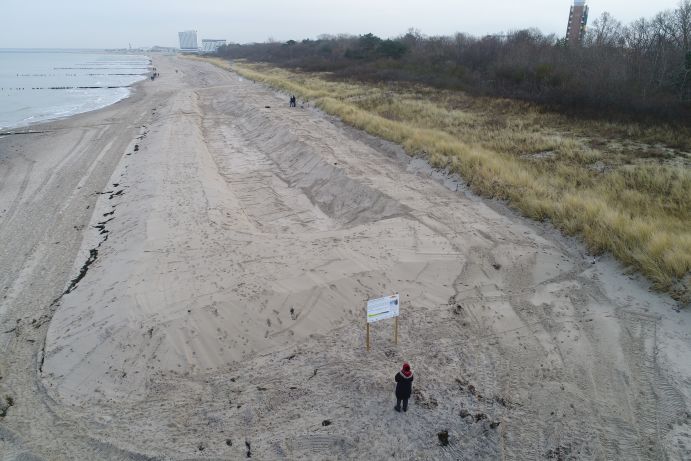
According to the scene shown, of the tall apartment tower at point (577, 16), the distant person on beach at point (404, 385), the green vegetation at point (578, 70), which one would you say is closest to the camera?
the distant person on beach at point (404, 385)

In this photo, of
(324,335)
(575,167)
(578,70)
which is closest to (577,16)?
(578,70)

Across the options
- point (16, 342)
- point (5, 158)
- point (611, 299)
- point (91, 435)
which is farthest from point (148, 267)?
point (5, 158)

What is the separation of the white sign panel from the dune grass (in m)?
5.11

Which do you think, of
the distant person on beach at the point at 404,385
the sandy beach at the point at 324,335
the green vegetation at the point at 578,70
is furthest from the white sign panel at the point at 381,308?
the green vegetation at the point at 578,70

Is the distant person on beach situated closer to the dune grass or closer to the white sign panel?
the white sign panel

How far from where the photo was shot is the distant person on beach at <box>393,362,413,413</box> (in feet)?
17.1

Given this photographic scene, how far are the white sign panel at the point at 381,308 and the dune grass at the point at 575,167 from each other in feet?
16.7

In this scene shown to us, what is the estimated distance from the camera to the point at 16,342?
7602 millimetres

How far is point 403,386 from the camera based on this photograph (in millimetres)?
5293

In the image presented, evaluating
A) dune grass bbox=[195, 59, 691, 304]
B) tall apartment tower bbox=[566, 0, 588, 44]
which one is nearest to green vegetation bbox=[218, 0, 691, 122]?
dune grass bbox=[195, 59, 691, 304]

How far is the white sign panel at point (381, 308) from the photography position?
239 inches

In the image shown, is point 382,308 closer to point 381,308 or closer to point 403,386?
point 381,308

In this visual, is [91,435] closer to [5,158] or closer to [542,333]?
[542,333]

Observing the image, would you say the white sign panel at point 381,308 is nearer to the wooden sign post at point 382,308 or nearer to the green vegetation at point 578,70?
the wooden sign post at point 382,308
